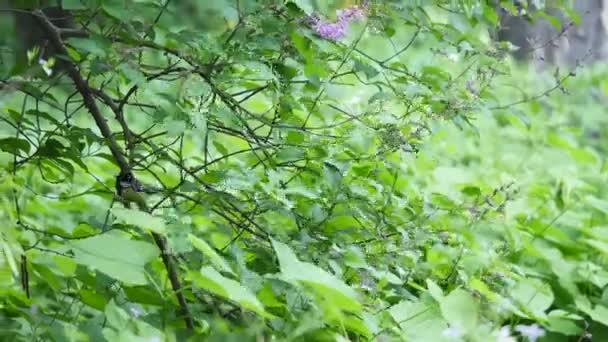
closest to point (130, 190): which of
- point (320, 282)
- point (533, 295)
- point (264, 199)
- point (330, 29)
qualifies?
point (264, 199)

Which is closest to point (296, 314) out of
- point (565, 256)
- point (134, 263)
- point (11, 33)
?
point (134, 263)

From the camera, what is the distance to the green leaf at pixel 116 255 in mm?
1617

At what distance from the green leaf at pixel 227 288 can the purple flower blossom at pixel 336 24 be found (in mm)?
604

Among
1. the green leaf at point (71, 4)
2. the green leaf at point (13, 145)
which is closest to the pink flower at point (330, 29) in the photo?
the green leaf at point (71, 4)

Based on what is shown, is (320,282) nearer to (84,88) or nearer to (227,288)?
(227,288)

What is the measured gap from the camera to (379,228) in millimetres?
2146

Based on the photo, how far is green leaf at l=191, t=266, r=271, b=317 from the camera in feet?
5.03

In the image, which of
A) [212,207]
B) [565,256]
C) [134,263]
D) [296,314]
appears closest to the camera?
[134,263]

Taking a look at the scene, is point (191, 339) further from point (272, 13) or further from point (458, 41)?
point (458, 41)

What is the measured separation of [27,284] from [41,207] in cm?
111

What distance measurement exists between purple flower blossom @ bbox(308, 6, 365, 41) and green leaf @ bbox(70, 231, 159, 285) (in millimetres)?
589

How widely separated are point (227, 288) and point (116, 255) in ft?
0.72

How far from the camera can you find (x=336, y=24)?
6.59 feet

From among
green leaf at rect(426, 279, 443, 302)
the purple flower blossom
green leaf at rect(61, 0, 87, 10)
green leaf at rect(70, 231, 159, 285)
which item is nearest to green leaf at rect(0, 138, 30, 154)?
green leaf at rect(61, 0, 87, 10)
